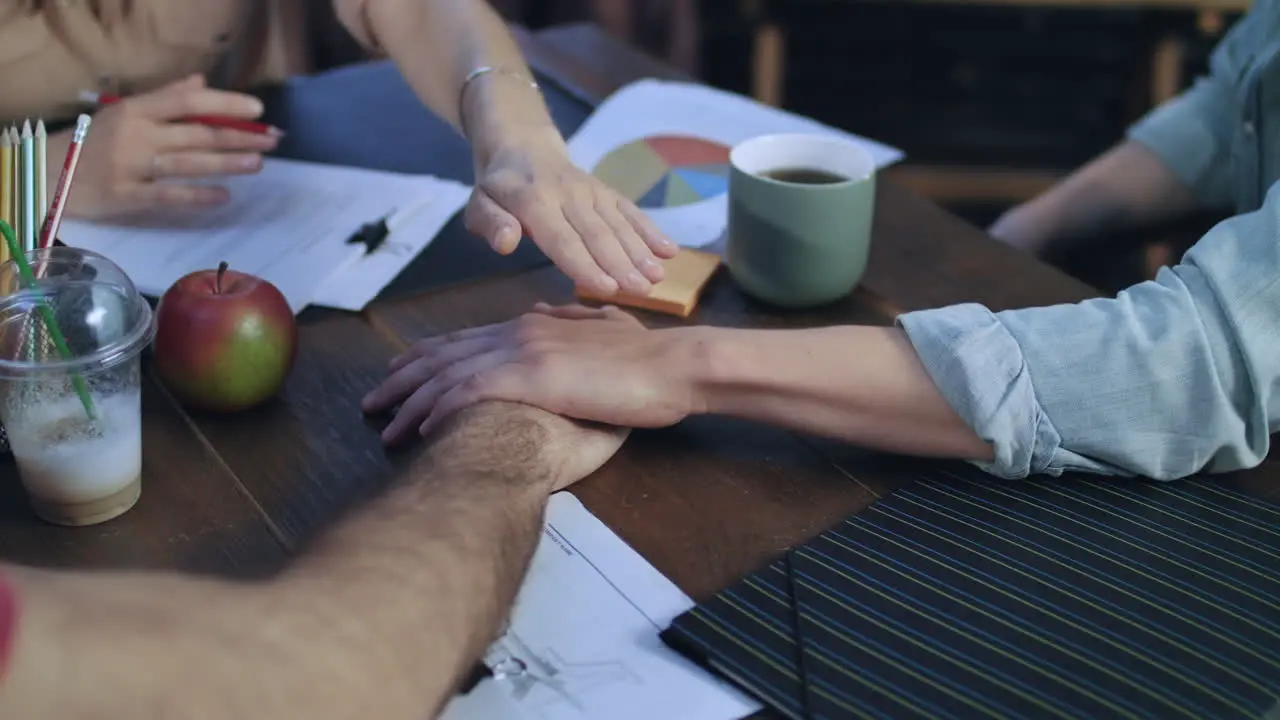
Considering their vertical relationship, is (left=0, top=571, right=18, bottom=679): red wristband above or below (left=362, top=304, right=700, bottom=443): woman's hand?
above

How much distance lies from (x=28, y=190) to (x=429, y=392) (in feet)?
1.00

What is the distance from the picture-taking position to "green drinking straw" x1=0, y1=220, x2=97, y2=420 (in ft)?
2.31

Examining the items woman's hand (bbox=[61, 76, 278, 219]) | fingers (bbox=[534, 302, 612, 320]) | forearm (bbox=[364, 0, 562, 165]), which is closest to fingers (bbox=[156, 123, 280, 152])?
woman's hand (bbox=[61, 76, 278, 219])

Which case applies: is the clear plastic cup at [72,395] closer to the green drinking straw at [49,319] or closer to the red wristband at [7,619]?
the green drinking straw at [49,319]

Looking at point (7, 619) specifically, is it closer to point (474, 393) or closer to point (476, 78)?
point (474, 393)

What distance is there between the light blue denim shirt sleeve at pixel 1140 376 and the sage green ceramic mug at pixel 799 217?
150 mm

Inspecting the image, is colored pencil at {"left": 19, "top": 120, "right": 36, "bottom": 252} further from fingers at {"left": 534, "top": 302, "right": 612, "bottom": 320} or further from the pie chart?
the pie chart

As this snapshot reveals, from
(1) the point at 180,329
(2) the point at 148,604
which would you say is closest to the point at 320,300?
(1) the point at 180,329

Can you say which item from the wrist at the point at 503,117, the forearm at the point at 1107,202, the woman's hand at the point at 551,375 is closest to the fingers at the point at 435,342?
the woman's hand at the point at 551,375

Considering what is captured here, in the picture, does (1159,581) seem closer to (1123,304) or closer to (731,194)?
(1123,304)

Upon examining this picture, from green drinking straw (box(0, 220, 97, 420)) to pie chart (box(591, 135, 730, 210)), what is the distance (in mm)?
547

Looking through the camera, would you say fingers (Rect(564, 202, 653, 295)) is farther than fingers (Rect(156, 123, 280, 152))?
No

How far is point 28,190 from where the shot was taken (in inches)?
32.1

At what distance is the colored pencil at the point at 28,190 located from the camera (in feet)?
2.67
